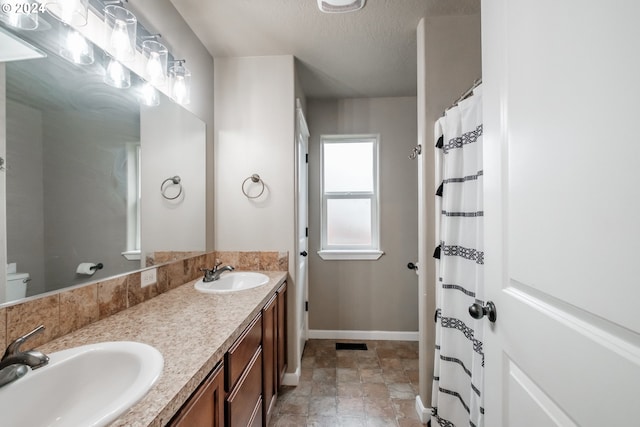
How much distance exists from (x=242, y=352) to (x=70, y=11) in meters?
1.48

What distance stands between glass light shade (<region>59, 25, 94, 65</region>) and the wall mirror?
0.02 m

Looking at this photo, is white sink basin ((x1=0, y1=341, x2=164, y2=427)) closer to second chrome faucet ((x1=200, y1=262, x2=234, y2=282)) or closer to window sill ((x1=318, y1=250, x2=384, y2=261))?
second chrome faucet ((x1=200, y1=262, x2=234, y2=282))

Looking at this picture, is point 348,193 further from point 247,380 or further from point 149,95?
point 247,380

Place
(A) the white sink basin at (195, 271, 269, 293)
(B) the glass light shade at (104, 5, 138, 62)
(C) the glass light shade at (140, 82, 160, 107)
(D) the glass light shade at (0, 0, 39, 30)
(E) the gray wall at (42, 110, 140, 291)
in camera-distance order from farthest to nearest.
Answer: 1. (A) the white sink basin at (195, 271, 269, 293)
2. (C) the glass light shade at (140, 82, 160, 107)
3. (B) the glass light shade at (104, 5, 138, 62)
4. (E) the gray wall at (42, 110, 140, 291)
5. (D) the glass light shade at (0, 0, 39, 30)

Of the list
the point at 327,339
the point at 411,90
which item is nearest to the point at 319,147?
the point at 411,90

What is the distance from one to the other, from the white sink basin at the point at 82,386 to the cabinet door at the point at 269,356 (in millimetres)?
756

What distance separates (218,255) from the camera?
2.16m

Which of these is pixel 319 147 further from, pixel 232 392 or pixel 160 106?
pixel 232 392

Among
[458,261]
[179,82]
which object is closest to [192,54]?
[179,82]

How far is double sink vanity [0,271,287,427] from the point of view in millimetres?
633

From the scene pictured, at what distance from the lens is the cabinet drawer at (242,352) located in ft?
3.34

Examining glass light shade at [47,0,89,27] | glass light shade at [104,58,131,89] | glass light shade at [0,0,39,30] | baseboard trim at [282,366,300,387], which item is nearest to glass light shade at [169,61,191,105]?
glass light shade at [104,58,131,89]

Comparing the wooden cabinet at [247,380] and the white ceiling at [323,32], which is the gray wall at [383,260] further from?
the wooden cabinet at [247,380]

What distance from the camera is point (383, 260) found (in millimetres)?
2955
